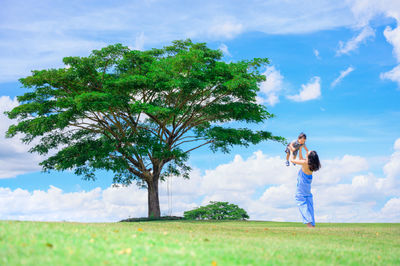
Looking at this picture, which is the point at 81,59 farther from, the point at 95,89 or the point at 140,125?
the point at 140,125

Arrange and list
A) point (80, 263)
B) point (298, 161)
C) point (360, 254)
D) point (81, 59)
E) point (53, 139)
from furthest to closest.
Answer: point (53, 139) → point (81, 59) → point (298, 161) → point (360, 254) → point (80, 263)

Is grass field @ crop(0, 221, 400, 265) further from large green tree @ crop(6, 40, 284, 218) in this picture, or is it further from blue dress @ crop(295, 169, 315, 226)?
large green tree @ crop(6, 40, 284, 218)

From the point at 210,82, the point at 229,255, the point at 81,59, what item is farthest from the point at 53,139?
the point at 229,255

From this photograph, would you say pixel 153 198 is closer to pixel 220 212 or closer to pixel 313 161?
pixel 220 212

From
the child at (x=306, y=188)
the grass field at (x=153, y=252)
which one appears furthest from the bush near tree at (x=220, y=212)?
the grass field at (x=153, y=252)

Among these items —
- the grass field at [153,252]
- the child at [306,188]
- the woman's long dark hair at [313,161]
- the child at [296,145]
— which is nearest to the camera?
the grass field at [153,252]

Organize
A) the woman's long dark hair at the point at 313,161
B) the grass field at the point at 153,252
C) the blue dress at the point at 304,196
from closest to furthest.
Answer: the grass field at the point at 153,252, the woman's long dark hair at the point at 313,161, the blue dress at the point at 304,196

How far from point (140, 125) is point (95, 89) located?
425cm

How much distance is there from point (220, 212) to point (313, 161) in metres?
20.7

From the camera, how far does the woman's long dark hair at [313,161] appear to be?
15.5 meters

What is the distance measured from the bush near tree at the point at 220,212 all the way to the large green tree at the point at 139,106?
26.6ft

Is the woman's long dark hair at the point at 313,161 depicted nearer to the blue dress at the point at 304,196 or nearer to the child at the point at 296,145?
the child at the point at 296,145

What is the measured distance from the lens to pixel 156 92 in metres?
25.6

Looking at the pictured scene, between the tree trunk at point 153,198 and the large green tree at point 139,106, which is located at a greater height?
the large green tree at point 139,106
